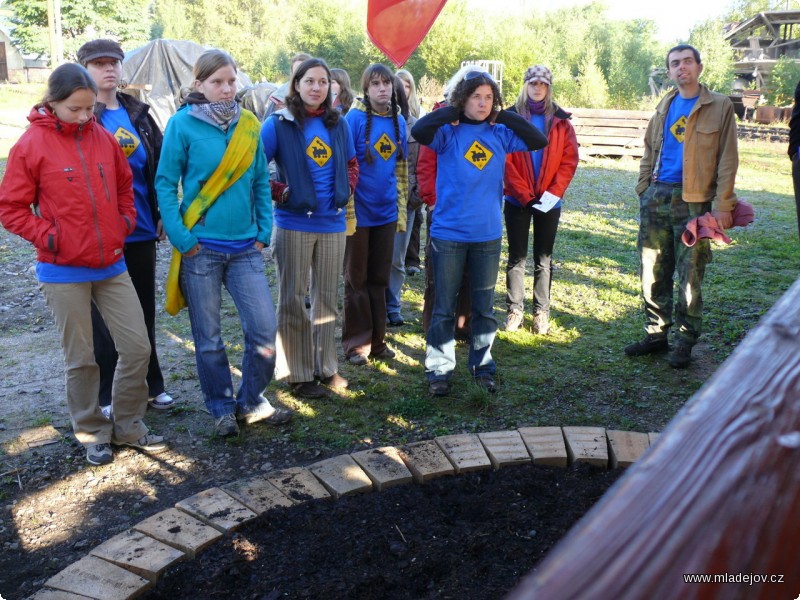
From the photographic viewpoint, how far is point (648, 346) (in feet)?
18.3

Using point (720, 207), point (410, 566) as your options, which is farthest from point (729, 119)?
point (410, 566)

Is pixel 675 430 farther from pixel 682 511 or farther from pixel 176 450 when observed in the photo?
pixel 176 450

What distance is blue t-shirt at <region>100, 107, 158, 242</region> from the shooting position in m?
4.17

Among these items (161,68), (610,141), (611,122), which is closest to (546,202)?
(610,141)

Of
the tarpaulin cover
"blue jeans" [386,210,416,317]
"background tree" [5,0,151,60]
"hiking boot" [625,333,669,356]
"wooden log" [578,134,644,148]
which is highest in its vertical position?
"background tree" [5,0,151,60]

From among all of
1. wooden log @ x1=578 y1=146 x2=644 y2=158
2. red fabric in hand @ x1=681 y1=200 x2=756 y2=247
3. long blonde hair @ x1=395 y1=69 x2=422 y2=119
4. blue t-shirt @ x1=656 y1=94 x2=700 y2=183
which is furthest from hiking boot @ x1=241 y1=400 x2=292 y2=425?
wooden log @ x1=578 y1=146 x2=644 y2=158

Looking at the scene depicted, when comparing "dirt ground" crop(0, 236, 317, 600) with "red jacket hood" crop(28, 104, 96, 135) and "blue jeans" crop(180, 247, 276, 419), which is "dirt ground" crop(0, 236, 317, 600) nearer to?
"blue jeans" crop(180, 247, 276, 419)

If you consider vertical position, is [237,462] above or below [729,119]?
below

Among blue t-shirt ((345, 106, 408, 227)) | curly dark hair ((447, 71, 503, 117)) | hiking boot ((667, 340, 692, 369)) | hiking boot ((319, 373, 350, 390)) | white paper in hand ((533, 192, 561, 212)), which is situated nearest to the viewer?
curly dark hair ((447, 71, 503, 117))

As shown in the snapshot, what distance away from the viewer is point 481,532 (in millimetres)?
3037

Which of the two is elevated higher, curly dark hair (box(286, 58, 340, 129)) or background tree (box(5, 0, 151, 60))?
background tree (box(5, 0, 151, 60))

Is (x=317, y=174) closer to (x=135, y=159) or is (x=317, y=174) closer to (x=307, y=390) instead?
(x=135, y=159)

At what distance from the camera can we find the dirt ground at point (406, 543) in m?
2.70

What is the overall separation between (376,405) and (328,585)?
82.5 inches
